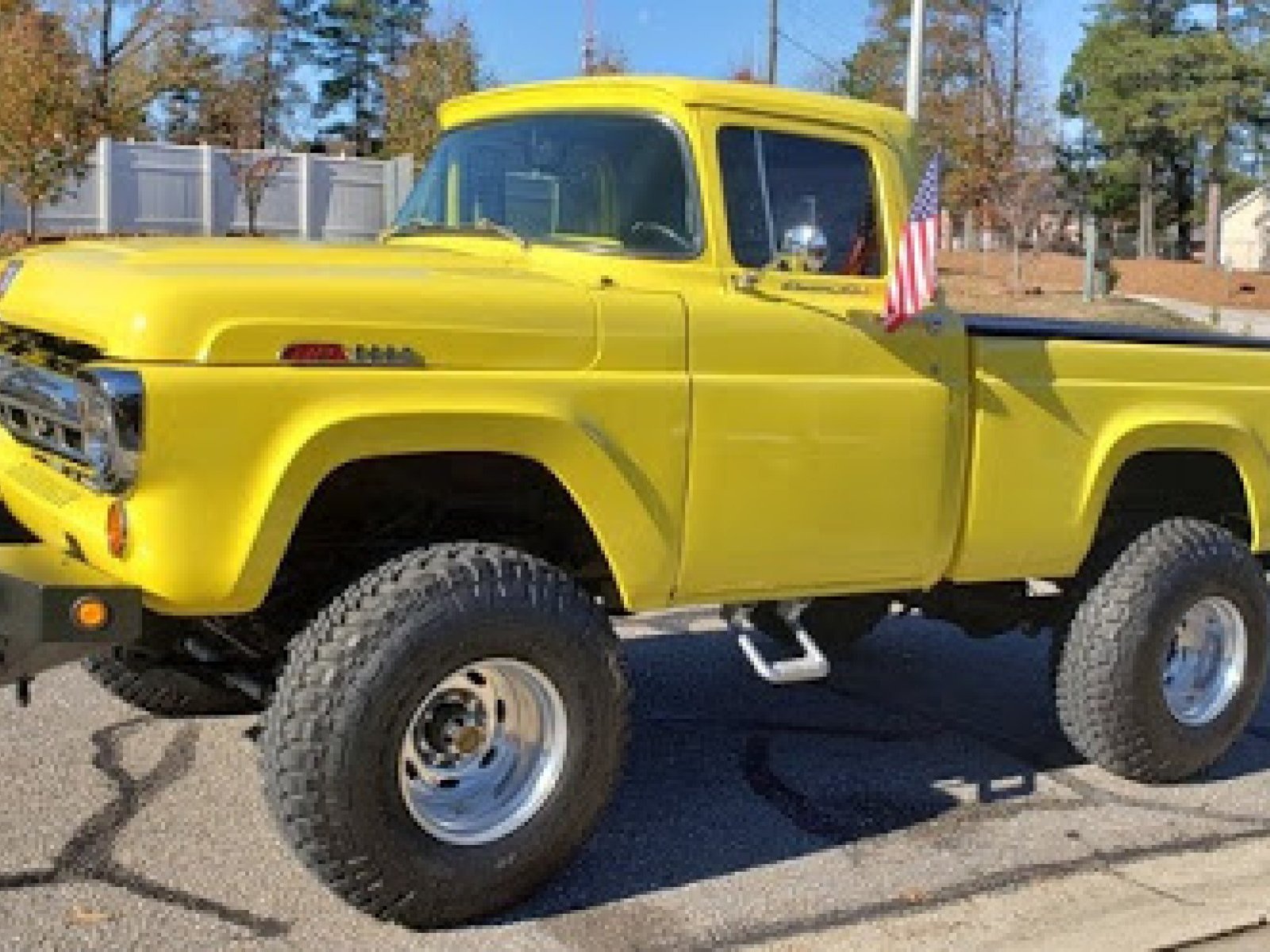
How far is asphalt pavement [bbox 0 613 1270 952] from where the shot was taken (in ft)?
13.1

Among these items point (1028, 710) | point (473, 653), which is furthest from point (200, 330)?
point (1028, 710)

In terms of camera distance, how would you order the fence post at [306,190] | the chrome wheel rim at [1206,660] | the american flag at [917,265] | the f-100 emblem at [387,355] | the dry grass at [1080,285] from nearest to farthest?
the f-100 emblem at [387,355] < the american flag at [917,265] < the chrome wheel rim at [1206,660] < the dry grass at [1080,285] < the fence post at [306,190]

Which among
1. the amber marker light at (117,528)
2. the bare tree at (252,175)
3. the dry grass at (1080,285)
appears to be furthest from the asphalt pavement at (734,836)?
the bare tree at (252,175)

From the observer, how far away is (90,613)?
11.3ft

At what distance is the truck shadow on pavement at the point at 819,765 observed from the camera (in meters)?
4.57

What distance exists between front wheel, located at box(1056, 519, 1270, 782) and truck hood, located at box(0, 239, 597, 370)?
226 centimetres

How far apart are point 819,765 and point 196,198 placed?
112 ft

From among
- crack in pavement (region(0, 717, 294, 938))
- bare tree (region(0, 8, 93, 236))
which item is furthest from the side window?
bare tree (region(0, 8, 93, 236))

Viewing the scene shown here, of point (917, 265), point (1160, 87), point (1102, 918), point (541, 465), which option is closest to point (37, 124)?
point (917, 265)

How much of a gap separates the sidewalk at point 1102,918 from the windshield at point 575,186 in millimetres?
1870

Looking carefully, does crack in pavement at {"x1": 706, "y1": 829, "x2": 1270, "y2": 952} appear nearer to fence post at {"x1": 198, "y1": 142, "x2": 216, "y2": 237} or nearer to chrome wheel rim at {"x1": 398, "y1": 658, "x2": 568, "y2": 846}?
chrome wheel rim at {"x1": 398, "y1": 658, "x2": 568, "y2": 846}

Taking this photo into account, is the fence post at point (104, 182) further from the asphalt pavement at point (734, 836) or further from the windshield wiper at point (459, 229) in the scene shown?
the windshield wiper at point (459, 229)

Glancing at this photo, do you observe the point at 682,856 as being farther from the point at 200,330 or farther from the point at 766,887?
the point at 200,330

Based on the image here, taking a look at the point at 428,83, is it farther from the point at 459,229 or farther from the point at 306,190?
the point at 459,229
